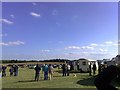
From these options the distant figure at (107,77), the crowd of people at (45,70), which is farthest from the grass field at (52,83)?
the distant figure at (107,77)

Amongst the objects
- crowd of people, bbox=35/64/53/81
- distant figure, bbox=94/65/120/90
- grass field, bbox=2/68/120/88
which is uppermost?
distant figure, bbox=94/65/120/90

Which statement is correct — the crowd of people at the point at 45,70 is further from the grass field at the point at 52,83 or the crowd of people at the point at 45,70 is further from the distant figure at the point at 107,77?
the distant figure at the point at 107,77

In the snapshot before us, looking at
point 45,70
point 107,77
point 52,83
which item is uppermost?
point 107,77

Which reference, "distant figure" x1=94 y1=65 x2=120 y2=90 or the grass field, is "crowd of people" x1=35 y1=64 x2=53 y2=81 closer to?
the grass field

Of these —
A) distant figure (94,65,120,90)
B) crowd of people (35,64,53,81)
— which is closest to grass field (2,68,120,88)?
crowd of people (35,64,53,81)

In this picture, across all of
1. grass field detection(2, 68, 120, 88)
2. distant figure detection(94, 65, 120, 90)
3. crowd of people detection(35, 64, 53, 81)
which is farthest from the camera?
crowd of people detection(35, 64, 53, 81)

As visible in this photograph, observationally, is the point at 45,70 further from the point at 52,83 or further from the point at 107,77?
the point at 107,77

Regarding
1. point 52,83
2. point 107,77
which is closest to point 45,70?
point 52,83

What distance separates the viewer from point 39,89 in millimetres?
21234

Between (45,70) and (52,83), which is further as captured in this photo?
(45,70)

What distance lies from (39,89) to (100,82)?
50.8 ft

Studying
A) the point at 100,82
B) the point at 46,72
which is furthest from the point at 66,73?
the point at 100,82

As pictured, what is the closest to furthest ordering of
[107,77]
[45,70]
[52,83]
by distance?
[107,77] → [52,83] → [45,70]

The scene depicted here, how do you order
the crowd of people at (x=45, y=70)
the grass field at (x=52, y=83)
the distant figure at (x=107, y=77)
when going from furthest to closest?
the crowd of people at (x=45, y=70) → the grass field at (x=52, y=83) → the distant figure at (x=107, y=77)
